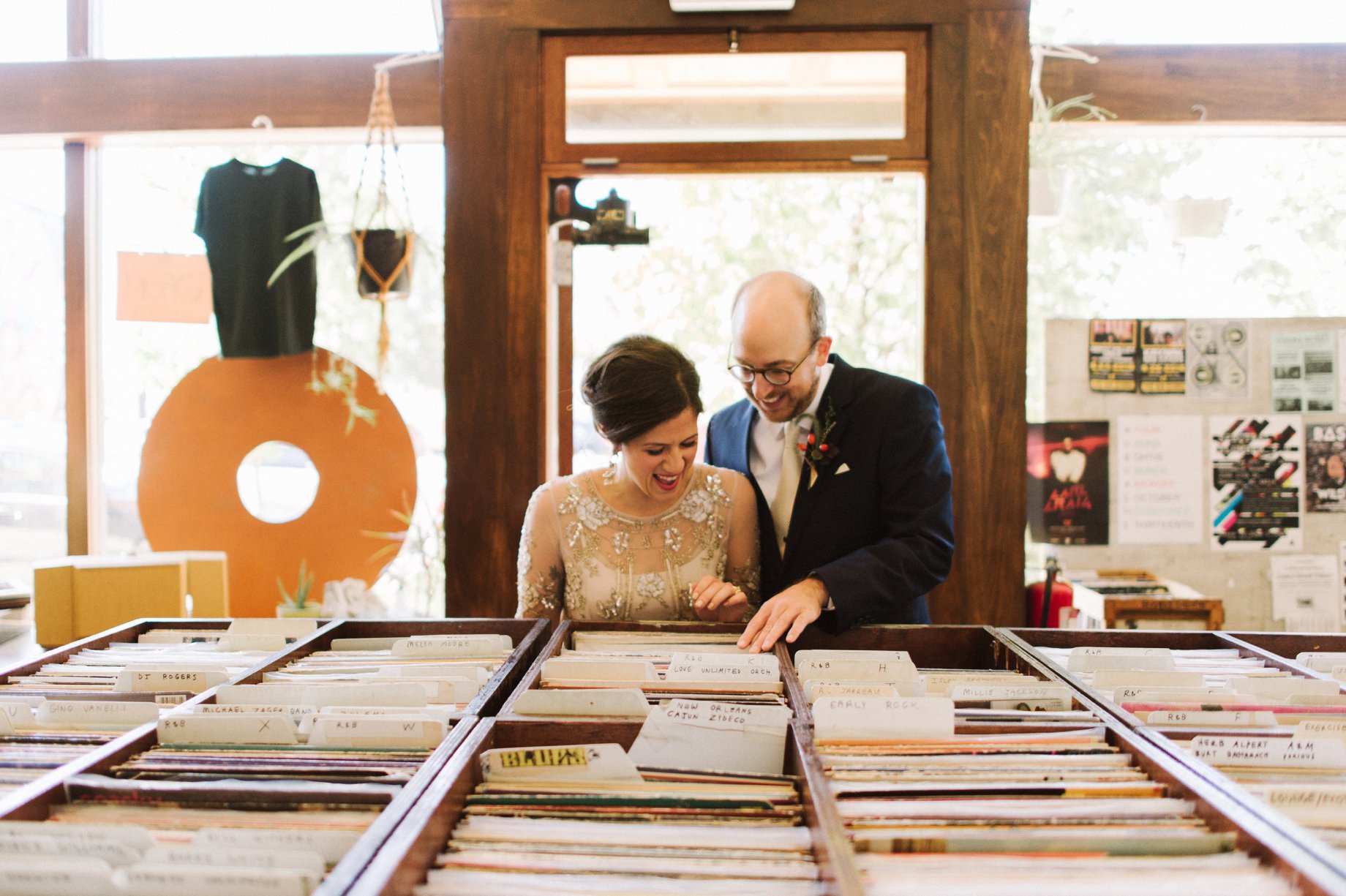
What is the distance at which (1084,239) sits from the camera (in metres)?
3.56

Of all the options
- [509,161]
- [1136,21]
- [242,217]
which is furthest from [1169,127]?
[242,217]

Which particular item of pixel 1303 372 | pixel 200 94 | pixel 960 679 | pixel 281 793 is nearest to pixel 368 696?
pixel 281 793

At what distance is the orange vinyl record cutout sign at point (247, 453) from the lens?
346cm

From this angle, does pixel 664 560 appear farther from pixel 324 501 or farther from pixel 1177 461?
pixel 1177 461

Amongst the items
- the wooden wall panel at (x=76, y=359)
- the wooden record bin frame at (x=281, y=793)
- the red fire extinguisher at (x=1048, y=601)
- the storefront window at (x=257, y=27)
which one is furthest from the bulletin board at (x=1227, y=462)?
the wooden wall panel at (x=76, y=359)

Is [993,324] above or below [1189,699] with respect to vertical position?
above

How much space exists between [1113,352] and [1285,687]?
2.34 m

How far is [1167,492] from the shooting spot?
3.47 meters

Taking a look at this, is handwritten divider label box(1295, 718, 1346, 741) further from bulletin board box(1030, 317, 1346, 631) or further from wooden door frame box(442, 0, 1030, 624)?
bulletin board box(1030, 317, 1346, 631)

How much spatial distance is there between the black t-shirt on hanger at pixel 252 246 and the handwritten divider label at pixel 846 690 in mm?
2712

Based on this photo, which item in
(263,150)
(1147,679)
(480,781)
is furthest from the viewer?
(263,150)

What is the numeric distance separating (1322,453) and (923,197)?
6.10 feet

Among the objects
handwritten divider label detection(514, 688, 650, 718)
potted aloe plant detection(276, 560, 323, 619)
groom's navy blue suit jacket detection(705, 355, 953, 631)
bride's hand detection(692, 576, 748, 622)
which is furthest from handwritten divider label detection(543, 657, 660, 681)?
potted aloe plant detection(276, 560, 323, 619)

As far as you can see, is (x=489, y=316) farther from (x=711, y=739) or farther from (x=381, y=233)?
(x=711, y=739)
